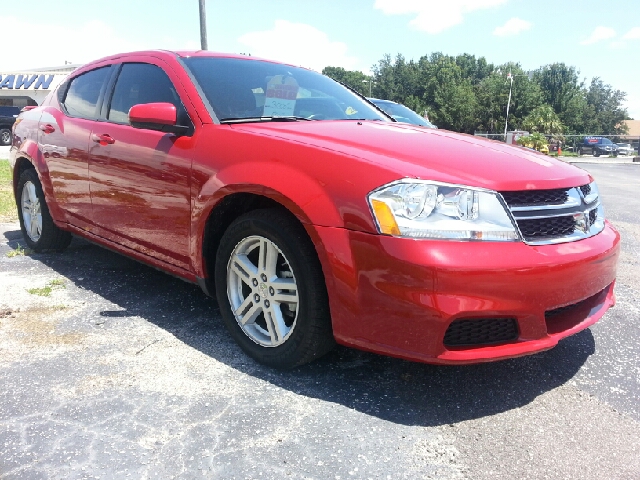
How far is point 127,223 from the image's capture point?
346 centimetres

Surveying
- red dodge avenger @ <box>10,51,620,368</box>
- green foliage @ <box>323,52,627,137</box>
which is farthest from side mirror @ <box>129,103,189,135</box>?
green foliage @ <box>323,52,627,137</box>

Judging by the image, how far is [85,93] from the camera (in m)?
4.13

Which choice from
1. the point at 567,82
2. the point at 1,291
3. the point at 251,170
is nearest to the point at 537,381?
the point at 251,170

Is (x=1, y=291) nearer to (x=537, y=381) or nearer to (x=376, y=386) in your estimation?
(x=376, y=386)

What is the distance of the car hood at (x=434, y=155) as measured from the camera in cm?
228

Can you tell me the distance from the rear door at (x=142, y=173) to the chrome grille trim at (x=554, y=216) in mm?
1667

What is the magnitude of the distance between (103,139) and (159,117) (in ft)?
2.65

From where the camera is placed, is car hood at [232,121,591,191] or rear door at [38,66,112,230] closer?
car hood at [232,121,591,191]

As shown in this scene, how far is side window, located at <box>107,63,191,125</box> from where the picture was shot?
3.29 m

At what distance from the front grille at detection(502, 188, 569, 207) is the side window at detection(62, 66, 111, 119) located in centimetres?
292

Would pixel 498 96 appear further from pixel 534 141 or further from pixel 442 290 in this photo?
pixel 442 290

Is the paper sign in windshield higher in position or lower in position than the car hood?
higher

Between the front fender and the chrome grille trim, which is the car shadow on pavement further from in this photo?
the chrome grille trim

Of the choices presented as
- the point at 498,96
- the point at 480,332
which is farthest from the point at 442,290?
the point at 498,96
